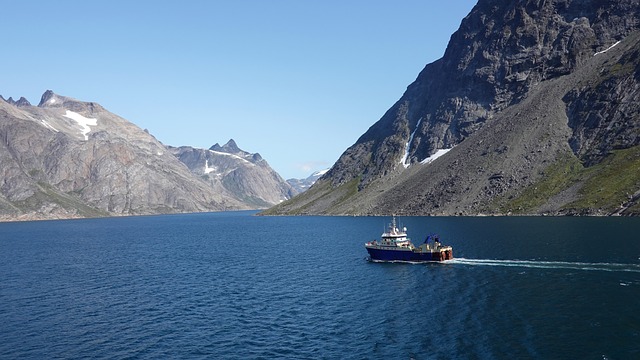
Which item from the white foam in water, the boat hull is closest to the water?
the white foam in water

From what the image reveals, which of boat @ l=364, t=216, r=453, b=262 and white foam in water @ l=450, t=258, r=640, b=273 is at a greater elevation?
boat @ l=364, t=216, r=453, b=262

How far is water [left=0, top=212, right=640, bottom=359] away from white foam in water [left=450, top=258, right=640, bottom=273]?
1.22 ft

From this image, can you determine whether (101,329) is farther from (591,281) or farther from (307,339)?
(591,281)

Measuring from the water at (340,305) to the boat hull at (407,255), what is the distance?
2.87 meters

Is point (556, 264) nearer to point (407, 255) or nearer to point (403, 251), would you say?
point (407, 255)

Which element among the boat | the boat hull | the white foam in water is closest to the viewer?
the white foam in water

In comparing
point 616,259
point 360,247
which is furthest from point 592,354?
point 360,247

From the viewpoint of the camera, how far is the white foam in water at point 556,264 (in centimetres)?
8381

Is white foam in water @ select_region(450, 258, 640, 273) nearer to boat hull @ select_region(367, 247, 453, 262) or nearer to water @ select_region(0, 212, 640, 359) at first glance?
water @ select_region(0, 212, 640, 359)

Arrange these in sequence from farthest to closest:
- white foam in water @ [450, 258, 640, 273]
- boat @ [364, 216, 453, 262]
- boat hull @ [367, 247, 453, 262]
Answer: boat @ [364, 216, 453, 262] → boat hull @ [367, 247, 453, 262] → white foam in water @ [450, 258, 640, 273]

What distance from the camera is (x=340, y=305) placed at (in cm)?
7306

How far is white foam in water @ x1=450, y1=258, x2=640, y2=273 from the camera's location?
275ft

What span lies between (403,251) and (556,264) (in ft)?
112

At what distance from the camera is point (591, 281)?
76.9m
